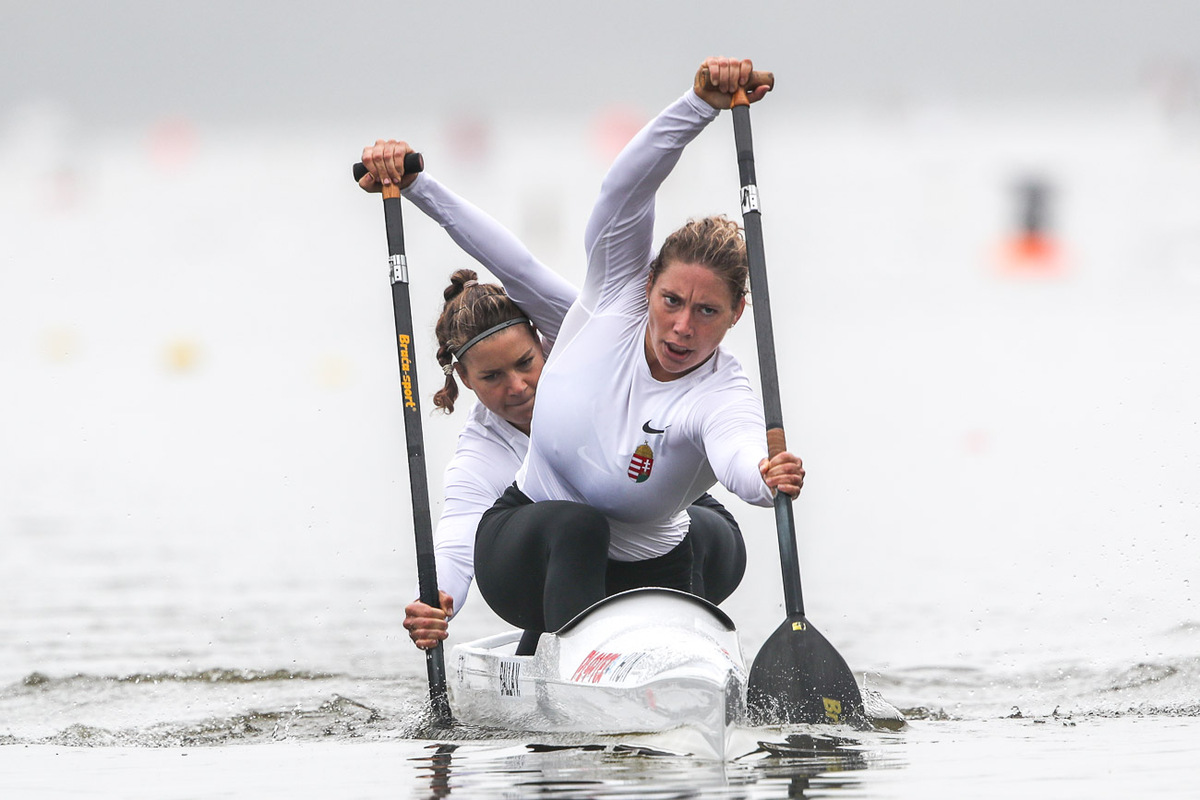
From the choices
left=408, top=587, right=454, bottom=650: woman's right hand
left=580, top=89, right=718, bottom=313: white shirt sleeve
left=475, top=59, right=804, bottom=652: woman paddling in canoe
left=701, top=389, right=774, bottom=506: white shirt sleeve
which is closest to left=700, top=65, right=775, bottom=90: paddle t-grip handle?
left=475, top=59, right=804, bottom=652: woman paddling in canoe

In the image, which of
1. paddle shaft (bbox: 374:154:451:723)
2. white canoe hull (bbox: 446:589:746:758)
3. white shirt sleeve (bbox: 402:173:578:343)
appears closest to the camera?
white canoe hull (bbox: 446:589:746:758)

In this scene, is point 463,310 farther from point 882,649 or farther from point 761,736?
point 882,649

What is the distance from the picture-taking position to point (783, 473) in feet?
12.8

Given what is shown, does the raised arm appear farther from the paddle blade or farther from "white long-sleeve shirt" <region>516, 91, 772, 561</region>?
the paddle blade

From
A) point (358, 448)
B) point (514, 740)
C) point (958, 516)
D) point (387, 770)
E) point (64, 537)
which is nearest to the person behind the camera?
point (387, 770)

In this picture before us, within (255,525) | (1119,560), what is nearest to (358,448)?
(255,525)

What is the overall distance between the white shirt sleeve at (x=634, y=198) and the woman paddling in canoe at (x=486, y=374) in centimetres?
60

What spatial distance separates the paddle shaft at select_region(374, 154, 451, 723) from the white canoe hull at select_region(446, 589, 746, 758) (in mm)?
469

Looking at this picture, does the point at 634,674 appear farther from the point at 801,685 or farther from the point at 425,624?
the point at 425,624

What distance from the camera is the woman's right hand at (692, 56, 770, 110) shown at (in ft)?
Answer: 13.8

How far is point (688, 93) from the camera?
13.7 ft

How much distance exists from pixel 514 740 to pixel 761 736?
76 cm

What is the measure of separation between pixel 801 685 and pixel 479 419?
5.27 feet

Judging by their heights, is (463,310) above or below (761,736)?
above
